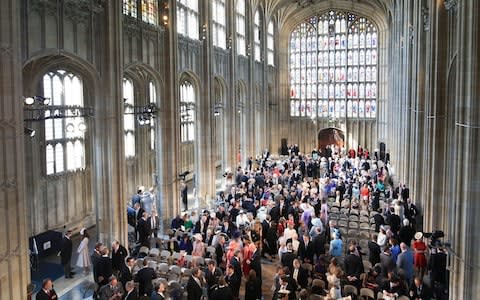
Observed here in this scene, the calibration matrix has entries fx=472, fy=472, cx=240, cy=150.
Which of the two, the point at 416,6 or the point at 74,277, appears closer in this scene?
the point at 74,277

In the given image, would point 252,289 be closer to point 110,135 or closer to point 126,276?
point 126,276

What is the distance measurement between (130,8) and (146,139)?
7.67 meters

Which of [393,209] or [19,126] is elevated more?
[19,126]

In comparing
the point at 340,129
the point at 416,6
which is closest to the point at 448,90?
the point at 416,6

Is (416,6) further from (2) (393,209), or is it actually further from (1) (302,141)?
(1) (302,141)

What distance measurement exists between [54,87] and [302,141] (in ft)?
102

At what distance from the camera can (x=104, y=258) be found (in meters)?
12.9

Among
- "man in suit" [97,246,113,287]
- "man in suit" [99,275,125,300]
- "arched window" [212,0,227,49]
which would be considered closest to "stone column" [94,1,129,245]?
"man in suit" [97,246,113,287]

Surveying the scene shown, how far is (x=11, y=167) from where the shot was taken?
10969 millimetres

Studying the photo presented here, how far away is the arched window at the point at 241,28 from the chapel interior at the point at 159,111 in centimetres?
7

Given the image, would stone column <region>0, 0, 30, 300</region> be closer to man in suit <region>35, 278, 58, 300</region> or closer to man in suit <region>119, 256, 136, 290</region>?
man in suit <region>35, 278, 58, 300</region>

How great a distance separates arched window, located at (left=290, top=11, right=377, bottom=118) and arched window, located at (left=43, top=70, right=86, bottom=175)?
96.8 ft

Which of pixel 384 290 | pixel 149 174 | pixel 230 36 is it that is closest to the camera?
pixel 384 290

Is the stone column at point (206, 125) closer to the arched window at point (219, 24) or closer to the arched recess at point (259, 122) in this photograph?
the arched window at point (219, 24)
